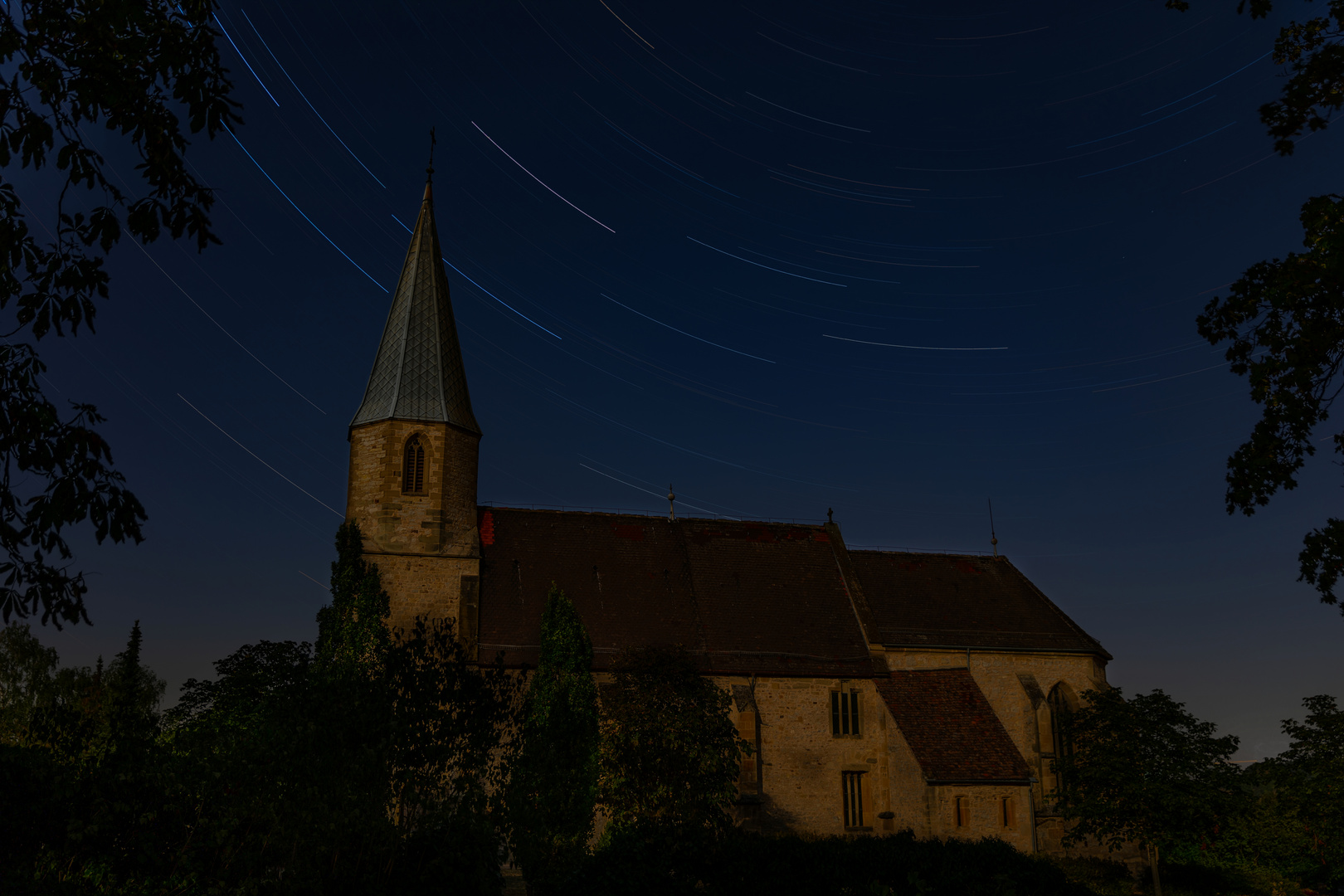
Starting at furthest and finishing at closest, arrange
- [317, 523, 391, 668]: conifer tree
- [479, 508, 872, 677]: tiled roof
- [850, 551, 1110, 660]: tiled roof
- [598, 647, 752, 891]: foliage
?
[850, 551, 1110, 660]: tiled roof
[479, 508, 872, 677]: tiled roof
[317, 523, 391, 668]: conifer tree
[598, 647, 752, 891]: foliage

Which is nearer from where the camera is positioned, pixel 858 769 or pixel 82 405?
pixel 82 405

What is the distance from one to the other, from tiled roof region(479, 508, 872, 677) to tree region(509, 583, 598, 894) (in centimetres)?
237

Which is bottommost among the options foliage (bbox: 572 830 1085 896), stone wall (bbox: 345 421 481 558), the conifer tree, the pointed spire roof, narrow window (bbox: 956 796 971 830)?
narrow window (bbox: 956 796 971 830)

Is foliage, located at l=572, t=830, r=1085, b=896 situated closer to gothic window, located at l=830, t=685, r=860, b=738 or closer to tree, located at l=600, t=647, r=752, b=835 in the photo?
tree, located at l=600, t=647, r=752, b=835

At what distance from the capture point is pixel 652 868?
14023mm

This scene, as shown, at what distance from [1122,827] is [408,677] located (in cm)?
2628

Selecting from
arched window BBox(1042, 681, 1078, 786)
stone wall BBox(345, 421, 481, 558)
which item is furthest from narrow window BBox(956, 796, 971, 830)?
stone wall BBox(345, 421, 481, 558)

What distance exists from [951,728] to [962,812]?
3297 mm

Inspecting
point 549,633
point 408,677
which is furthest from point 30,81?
point 549,633

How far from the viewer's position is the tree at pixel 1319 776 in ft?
93.1

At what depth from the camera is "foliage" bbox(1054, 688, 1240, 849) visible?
97.1ft

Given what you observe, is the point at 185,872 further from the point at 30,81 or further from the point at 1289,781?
the point at 1289,781

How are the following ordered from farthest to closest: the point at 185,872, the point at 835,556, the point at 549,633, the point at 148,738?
the point at 835,556 → the point at 549,633 → the point at 148,738 → the point at 185,872

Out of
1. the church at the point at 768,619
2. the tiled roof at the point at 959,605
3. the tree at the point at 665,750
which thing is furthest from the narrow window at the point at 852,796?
the tree at the point at 665,750
